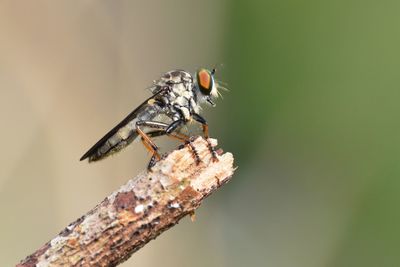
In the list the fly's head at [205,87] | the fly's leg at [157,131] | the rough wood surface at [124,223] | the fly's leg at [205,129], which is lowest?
the rough wood surface at [124,223]

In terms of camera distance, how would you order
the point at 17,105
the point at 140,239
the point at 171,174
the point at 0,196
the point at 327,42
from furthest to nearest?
1. the point at 327,42
2. the point at 17,105
3. the point at 0,196
4. the point at 171,174
5. the point at 140,239

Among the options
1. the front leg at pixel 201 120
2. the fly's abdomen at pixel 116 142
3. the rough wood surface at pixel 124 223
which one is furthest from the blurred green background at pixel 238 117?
the rough wood surface at pixel 124 223

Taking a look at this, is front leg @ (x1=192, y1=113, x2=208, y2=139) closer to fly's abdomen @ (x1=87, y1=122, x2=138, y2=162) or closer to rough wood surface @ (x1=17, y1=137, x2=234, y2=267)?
fly's abdomen @ (x1=87, y1=122, x2=138, y2=162)

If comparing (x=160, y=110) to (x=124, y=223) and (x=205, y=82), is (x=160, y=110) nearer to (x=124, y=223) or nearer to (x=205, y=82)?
(x=205, y=82)

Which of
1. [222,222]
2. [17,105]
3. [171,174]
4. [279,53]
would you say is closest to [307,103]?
[279,53]

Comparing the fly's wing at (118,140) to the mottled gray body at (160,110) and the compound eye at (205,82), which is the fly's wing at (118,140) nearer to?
the mottled gray body at (160,110)

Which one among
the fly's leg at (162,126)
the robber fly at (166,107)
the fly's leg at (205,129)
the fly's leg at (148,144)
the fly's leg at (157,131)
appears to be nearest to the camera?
the fly's leg at (205,129)

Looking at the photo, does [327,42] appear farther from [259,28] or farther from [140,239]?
[140,239]
